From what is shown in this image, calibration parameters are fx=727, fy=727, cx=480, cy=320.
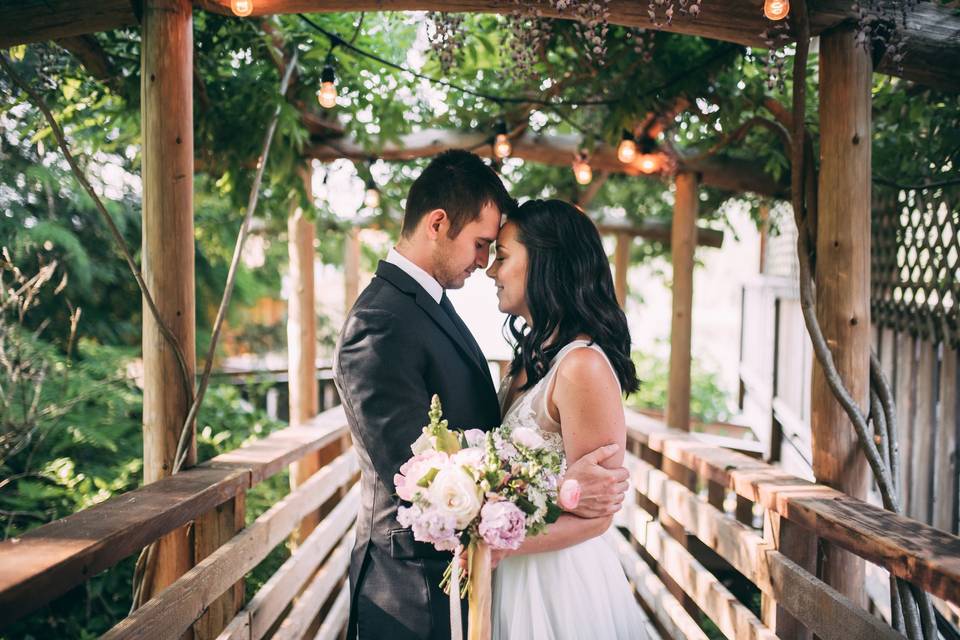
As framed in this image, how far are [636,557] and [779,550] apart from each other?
2002 mm

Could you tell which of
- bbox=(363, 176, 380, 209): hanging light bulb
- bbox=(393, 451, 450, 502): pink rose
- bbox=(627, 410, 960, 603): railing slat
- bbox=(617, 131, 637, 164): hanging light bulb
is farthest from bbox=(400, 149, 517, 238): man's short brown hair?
bbox=(363, 176, 380, 209): hanging light bulb

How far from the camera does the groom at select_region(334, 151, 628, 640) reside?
195cm

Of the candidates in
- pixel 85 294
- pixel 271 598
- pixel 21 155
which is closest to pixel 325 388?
pixel 85 294

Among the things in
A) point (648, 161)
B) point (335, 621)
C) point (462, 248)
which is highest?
point (648, 161)

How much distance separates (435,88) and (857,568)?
3855 millimetres

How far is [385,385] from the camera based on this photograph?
1945 mm

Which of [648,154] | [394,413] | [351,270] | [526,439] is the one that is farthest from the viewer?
[351,270]

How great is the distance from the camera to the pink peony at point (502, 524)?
1507 mm

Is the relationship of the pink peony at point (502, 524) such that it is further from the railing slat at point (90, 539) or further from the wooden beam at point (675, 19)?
the wooden beam at point (675, 19)

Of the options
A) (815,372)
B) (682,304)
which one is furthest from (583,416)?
(682,304)

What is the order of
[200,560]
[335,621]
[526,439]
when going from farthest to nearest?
[335,621] < [200,560] < [526,439]

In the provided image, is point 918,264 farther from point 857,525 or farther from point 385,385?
point 385,385

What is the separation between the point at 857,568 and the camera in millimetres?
2410

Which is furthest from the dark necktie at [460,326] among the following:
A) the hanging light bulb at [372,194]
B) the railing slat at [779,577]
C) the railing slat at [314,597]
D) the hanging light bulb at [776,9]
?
the hanging light bulb at [372,194]
